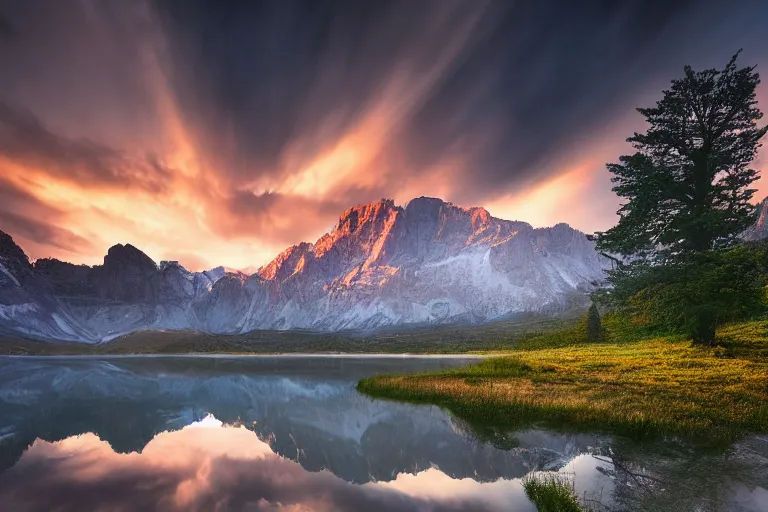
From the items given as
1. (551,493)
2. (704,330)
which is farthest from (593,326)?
(551,493)

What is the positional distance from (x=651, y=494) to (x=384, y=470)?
949cm

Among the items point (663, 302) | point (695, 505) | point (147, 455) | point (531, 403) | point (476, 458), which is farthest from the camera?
point (663, 302)

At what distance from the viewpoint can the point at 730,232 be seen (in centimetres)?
3603

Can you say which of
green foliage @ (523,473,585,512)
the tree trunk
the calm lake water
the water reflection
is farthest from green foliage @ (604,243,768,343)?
the water reflection

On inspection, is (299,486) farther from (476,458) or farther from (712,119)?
(712,119)

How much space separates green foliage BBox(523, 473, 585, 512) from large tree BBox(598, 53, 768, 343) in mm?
28104

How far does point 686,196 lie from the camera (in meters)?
38.4

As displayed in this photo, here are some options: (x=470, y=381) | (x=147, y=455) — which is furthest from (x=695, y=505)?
(x=470, y=381)

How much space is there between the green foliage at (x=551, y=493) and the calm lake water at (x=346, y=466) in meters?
0.34

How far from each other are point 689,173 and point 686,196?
214 centimetres

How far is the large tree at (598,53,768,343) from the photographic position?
34812 mm

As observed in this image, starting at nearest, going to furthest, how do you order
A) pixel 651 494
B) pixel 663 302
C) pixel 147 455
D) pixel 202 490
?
pixel 651 494 → pixel 202 490 → pixel 147 455 → pixel 663 302

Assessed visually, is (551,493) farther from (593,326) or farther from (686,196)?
(593,326)

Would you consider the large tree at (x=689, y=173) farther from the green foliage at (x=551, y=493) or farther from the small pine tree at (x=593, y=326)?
the small pine tree at (x=593, y=326)
